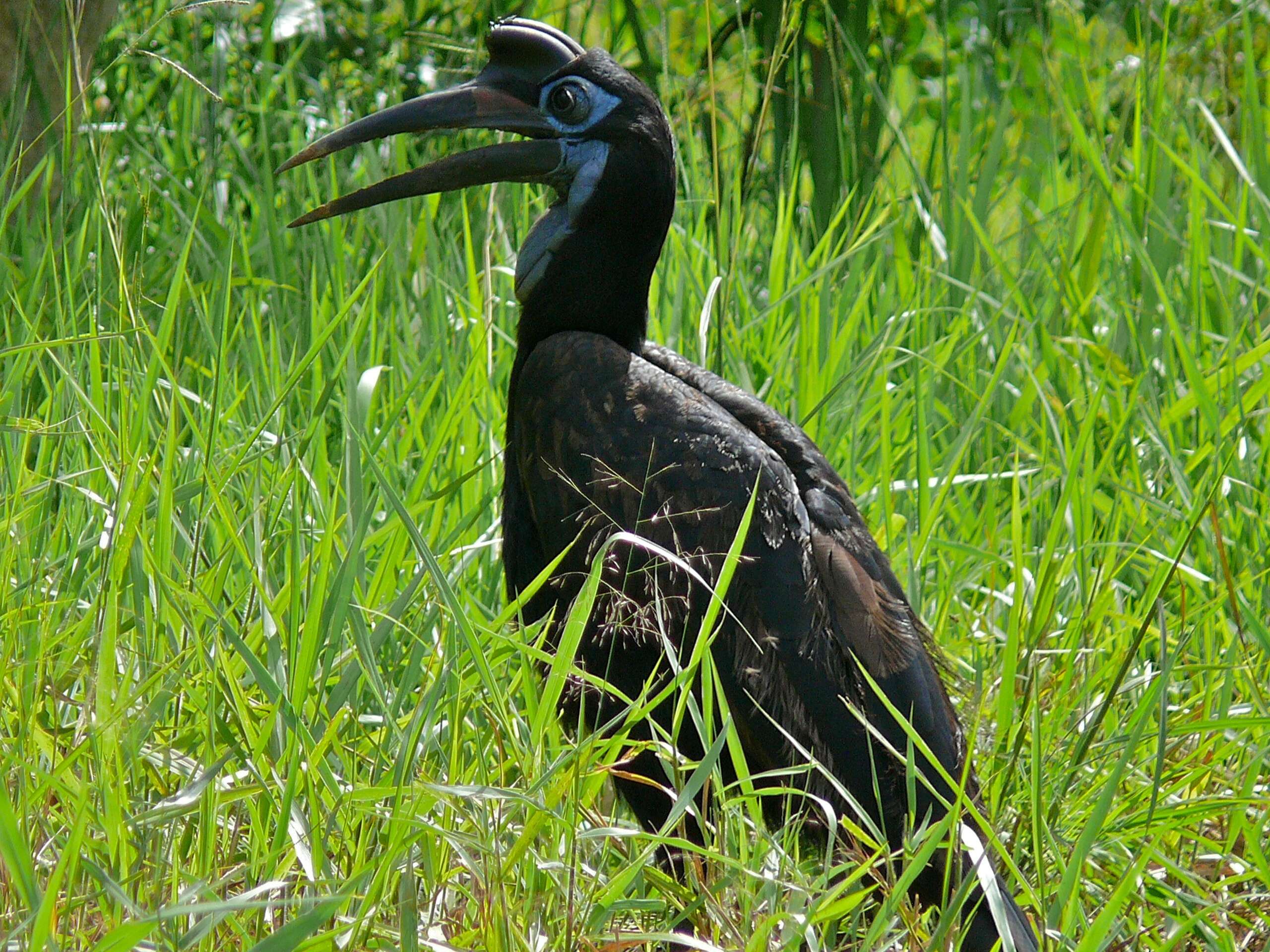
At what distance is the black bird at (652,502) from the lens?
6.50 feet

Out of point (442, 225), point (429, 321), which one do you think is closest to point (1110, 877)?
point (429, 321)

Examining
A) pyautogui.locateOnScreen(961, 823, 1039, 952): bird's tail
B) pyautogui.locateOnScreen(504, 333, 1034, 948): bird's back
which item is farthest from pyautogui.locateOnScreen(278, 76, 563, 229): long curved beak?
pyautogui.locateOnScreen(961, 823, 1039, 952): bird's tail

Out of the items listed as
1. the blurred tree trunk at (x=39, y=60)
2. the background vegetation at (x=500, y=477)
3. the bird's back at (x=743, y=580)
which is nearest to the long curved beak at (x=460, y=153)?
the background vegetation at (x=500, y=477)

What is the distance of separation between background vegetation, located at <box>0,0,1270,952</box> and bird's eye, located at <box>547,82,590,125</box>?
22 cm

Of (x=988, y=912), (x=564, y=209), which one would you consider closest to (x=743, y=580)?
(x=988, y=912)

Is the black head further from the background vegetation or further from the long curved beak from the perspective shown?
the background vegetation

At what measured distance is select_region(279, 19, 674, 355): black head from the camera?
92.1 inches

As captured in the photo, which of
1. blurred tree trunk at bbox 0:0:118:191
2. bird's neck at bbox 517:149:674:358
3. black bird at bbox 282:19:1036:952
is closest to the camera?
black bird at bbox 282:19:1036:952

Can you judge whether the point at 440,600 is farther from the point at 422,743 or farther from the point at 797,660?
the point at 797,660

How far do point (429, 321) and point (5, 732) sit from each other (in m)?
1.56

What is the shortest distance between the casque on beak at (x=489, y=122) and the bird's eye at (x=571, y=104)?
0.10ft

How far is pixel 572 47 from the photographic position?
2.45 m

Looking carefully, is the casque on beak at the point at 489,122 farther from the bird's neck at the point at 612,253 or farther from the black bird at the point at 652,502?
the bird's neck at the point at 612,253

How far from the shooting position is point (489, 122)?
2.43 m
